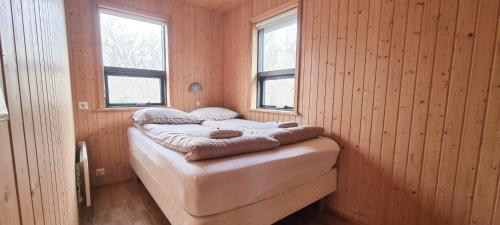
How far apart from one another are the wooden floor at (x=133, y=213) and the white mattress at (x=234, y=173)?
452mm

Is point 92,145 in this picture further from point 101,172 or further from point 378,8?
point 378,8

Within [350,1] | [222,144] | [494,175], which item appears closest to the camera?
[494,175]

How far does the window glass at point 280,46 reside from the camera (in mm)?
2477

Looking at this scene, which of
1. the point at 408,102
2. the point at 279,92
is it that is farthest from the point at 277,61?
the point at 408,102

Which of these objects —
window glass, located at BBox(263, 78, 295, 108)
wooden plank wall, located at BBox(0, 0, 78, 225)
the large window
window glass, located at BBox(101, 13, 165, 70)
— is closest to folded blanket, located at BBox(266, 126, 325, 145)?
window glass, located at BBox(263, 78, 295, 108)

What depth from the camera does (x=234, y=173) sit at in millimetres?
1207

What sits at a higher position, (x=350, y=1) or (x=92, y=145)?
(x=350, y=1)

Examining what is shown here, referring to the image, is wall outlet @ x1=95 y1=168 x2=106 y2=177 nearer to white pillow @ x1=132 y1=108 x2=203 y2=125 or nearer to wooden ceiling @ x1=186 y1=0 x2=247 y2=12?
white pillow @ x1=132 y1=108 x2=203 y2=125

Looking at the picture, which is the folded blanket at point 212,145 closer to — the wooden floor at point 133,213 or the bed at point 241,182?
the bed at point 241,182

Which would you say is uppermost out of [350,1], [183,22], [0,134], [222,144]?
[183,22]

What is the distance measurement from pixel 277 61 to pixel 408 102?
1.53 meters

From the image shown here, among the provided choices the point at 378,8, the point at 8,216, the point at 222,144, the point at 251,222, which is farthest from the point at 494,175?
the point at 8,216

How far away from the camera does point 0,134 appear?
28cm

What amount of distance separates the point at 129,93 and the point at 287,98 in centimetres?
207
